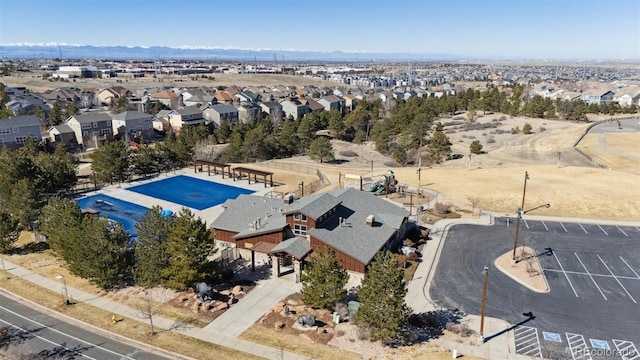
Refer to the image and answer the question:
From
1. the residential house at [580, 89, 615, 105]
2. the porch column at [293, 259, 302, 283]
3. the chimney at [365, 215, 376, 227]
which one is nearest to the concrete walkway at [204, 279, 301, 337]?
the porch column at [293, 259, 302, 283]

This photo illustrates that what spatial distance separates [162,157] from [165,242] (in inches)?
1696

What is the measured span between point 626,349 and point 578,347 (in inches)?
119

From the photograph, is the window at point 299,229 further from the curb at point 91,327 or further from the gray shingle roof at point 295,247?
the curb at point 91,327

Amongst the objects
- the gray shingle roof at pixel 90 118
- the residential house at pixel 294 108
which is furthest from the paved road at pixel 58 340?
the residential house at pixel 294 108

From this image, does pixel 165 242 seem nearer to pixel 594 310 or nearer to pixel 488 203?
pixel 594 310

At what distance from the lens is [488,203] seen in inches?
2259

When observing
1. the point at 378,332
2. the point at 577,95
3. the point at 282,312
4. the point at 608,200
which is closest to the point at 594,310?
the point at 378,332

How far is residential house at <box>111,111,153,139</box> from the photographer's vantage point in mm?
98688

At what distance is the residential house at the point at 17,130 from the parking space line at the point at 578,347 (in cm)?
9689

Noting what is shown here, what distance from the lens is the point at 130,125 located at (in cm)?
9925

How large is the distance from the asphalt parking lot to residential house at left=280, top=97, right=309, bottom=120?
285 ft

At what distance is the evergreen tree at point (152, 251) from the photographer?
33125 mm

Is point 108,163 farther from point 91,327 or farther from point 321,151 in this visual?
point 91,327

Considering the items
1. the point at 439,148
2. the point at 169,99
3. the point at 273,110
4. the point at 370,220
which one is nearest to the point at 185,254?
the point at 370,220
